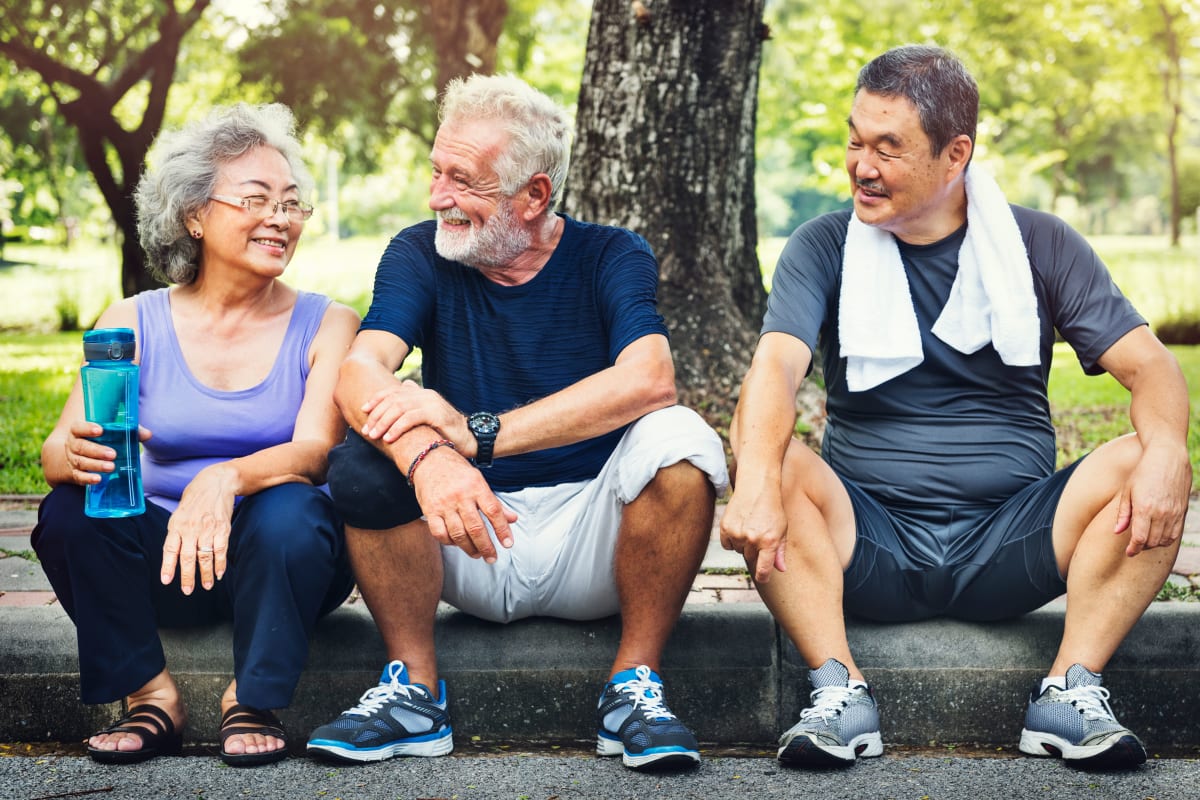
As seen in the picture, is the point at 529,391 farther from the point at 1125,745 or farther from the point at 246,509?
the point at 1125,745

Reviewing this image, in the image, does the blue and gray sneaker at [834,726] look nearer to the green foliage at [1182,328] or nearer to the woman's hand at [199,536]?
the woman's hand at [199,536]

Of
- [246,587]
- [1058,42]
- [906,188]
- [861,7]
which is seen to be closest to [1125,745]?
[906,188]

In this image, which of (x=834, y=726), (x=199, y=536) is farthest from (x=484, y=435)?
(x=834, y=726)

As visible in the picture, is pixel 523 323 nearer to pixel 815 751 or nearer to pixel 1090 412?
pixel 815 751

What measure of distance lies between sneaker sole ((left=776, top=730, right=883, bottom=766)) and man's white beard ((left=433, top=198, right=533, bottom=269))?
1406 millimetres

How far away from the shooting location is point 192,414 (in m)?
3.26

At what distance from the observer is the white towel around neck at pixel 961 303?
10.5 ft

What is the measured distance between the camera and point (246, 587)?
2939 millimetres

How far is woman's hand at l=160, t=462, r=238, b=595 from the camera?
9.51 ft

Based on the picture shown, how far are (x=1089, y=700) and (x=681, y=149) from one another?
346 centimetres

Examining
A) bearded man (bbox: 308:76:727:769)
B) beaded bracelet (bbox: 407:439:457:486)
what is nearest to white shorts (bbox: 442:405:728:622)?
bearded man (bbox: 308:76:727:769)

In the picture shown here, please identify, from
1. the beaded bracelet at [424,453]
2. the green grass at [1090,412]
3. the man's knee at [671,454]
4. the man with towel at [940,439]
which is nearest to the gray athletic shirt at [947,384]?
the man with towel at [940,439]

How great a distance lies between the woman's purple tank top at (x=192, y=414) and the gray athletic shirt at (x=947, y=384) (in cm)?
125

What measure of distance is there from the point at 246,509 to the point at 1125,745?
2057 millimetres
